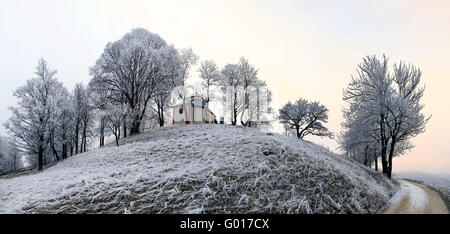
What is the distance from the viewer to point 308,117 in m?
35.6

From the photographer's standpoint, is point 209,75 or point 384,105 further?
point 209,75

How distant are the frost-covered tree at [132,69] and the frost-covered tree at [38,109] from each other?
16.0 feet

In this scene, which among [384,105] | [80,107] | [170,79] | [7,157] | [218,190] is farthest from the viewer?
[7,157]

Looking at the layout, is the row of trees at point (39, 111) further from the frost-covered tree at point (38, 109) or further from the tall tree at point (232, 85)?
the tall tree at point (232, 85)

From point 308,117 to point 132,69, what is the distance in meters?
29.2

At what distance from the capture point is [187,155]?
33.8 ft

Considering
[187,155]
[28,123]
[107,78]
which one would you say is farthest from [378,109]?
[28,123]

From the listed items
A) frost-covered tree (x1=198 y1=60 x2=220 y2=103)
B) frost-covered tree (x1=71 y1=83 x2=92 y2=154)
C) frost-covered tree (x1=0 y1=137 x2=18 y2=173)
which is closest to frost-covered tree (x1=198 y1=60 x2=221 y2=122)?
frost-covered tree (x1=198 y1=60 x2=220 y2=103)

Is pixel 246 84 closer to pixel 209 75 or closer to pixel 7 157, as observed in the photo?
pixel 209 75

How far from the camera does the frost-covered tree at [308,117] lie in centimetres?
3512

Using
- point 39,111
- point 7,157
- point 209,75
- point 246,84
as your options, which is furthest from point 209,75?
point 7,157

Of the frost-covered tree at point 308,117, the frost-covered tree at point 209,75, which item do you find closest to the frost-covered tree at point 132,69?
the frost-covered tree at point 209,75

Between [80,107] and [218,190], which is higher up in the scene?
[80,107]

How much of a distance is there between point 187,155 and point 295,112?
95.5 feet
